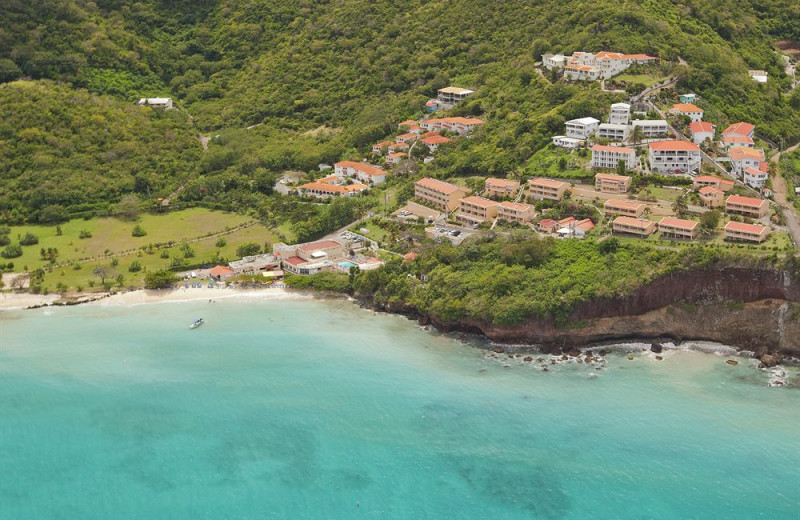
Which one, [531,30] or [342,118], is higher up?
[531,30]

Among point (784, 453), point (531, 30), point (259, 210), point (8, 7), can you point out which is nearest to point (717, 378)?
point (784, 453)

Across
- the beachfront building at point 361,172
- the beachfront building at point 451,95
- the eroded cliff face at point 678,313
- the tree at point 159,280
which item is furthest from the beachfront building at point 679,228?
the tree at point 159,280

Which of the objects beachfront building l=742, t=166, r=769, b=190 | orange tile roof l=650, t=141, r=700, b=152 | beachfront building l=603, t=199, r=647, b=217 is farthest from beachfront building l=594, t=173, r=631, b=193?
beachfront building l=742, t=166, r=769, b=190

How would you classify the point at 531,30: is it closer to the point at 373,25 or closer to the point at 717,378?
the point at 373,25

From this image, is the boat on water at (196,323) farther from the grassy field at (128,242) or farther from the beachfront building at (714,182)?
the beachfront building at (714,182)

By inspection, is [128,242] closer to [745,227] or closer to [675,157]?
[675,157]

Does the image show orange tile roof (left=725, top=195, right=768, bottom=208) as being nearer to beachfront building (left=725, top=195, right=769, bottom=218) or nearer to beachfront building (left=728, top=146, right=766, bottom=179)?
beachfront building (left=725, top=195, right=769, bottom=218)
